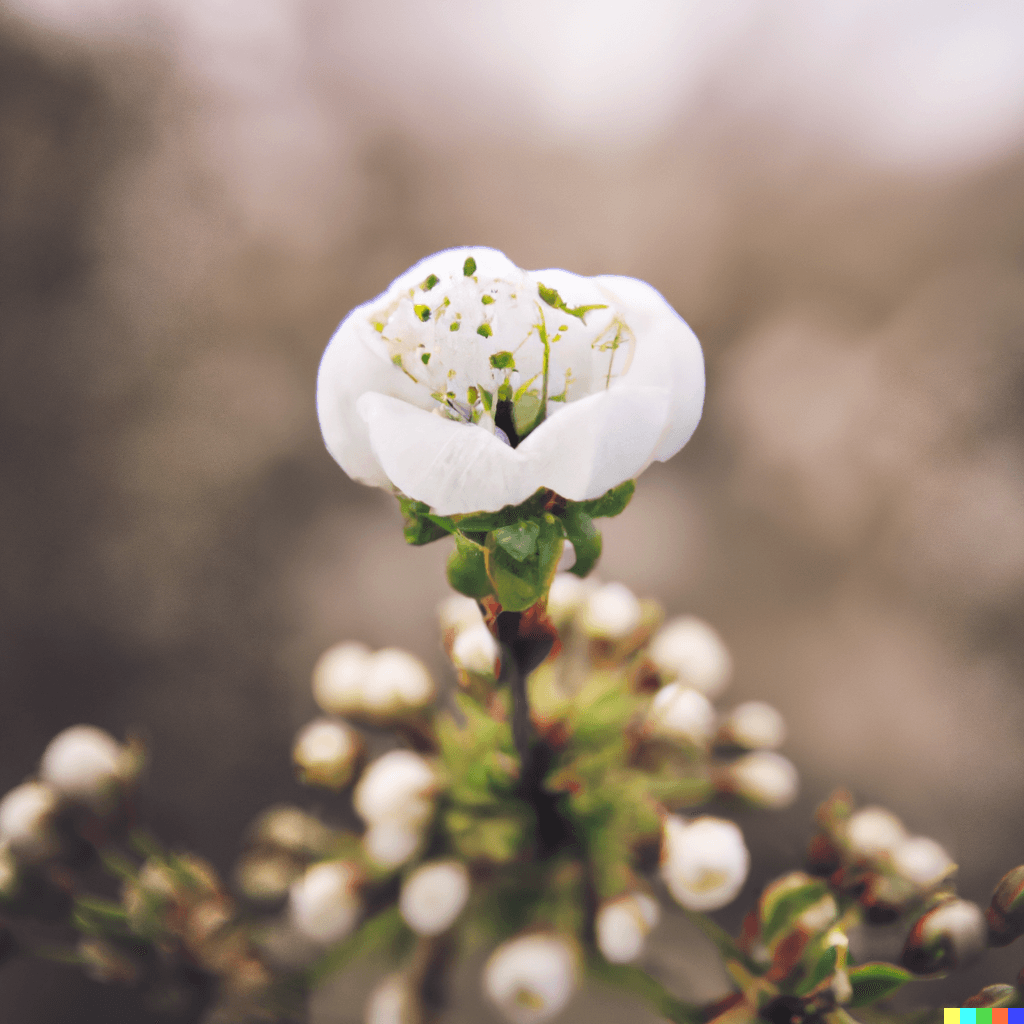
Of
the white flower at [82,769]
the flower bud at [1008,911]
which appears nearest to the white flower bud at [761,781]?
the flower bud at [1008,911]

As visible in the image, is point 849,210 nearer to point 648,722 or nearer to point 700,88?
point 700,88

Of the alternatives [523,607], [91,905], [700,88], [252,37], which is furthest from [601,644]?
[252,37]

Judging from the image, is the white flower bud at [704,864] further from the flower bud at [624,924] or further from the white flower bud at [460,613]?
the white flower bud at [460,613]

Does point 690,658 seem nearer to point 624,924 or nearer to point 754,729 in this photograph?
point 754,729

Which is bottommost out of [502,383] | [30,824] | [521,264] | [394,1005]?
[394,1005]

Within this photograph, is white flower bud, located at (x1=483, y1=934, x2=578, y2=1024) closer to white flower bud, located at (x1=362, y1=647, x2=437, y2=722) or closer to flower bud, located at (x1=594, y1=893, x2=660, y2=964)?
flower bud, located at (x1=594, y1=893, x2=660, y2=964)

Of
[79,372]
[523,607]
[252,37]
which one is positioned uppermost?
[252,37]

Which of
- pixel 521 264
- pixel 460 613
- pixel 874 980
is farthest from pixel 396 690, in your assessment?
pixel 521 264

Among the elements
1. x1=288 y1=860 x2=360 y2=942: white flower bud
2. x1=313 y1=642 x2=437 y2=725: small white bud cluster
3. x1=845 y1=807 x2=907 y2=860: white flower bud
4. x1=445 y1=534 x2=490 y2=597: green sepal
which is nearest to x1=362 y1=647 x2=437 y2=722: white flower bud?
x1=313 y1=642 x2=437 y2=725: small white bud cluster
